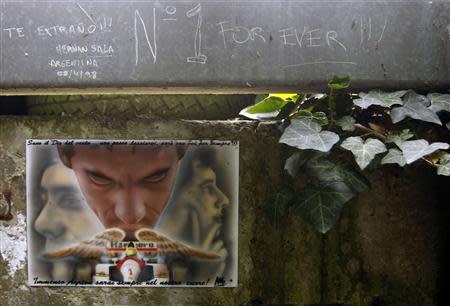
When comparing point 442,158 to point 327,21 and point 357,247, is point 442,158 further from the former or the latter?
point 327,21

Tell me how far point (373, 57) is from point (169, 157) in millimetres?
957

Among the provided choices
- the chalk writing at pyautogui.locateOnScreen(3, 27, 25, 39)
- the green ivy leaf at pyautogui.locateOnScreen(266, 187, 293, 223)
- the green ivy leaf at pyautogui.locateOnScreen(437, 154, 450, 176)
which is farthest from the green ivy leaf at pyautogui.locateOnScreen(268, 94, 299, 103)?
the chalk writing at pyautogui.locateOnScreen(3, 27, 25, 39)

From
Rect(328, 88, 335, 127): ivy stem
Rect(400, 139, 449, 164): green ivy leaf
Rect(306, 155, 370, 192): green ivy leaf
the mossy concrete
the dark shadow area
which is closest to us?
Rect(400, 139, 449, 164): green ivy leaf

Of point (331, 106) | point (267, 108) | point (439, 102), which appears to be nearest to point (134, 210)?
point (267, 108)

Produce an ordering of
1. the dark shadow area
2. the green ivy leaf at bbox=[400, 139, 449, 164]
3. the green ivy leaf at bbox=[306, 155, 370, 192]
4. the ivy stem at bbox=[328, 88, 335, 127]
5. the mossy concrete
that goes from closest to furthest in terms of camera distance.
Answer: the green ivy leaf at bbox=[400, 139, 449, 164]
the green ivy leaf at bbox=[306, 155, 370, 192]
the ivy stem at bbox=[328, 88, 335, 127]
the mossy concrete
the dark shadow area

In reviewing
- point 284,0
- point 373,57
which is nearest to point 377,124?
point 373,57

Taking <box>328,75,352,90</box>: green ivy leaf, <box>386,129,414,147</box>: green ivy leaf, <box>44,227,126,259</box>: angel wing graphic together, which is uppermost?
<box>328,75,352,90</box>: green ivy leaf

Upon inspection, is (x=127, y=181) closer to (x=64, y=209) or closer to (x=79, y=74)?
(x=64, y=209)

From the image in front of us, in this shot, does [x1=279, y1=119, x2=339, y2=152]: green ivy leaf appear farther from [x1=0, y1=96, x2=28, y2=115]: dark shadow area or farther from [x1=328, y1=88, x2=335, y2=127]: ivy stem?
[x1=0, y1=96, x2=28, y2=115]: dark shadow area

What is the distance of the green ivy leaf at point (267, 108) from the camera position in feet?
6.91

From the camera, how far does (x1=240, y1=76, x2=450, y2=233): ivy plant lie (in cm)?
187

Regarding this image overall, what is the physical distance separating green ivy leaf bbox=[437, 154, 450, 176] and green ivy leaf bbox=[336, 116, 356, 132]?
13.7 inches

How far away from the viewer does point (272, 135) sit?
2.17 m

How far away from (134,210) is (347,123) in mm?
976
